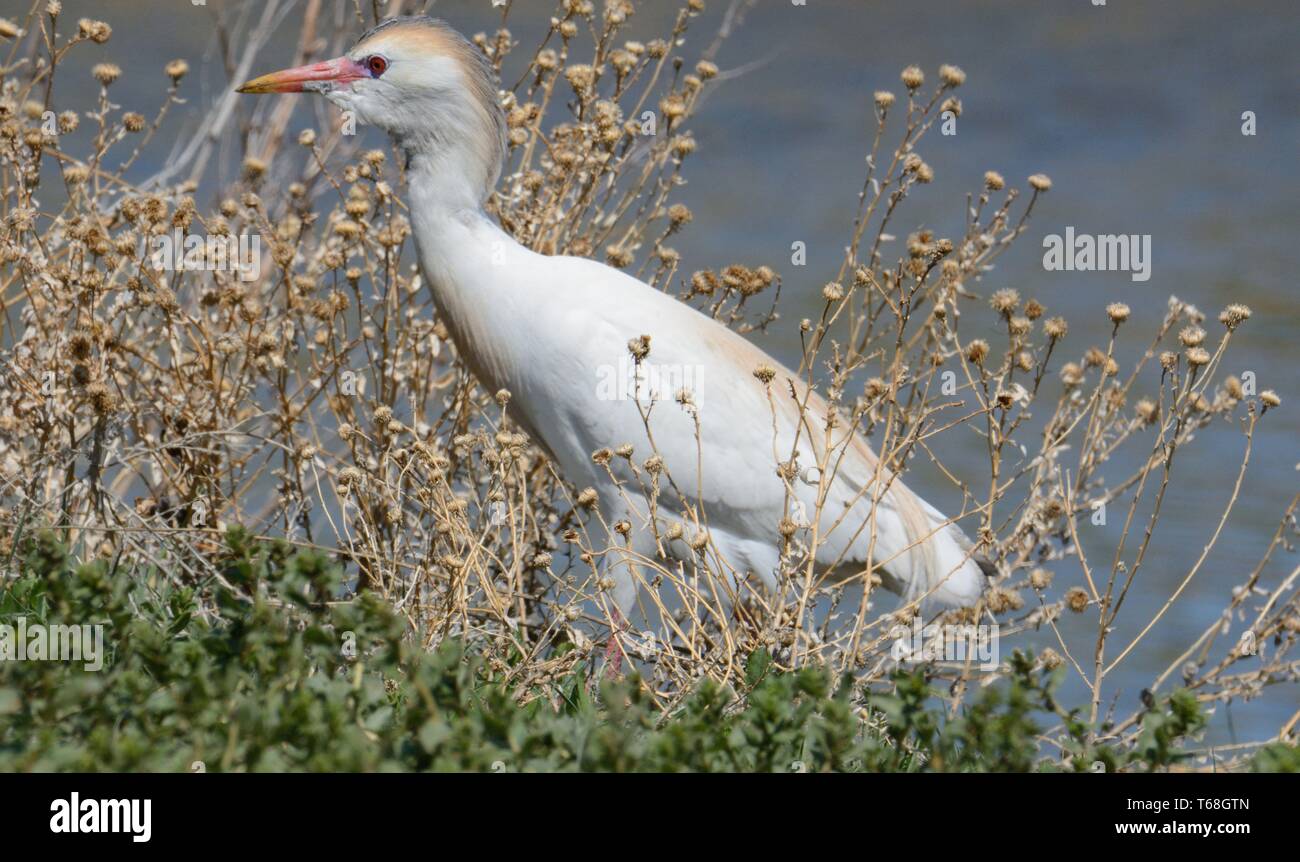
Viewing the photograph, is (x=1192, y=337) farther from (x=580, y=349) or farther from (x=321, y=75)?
(x=321, y=75)

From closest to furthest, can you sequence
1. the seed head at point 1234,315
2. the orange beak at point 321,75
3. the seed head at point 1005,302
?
the seed head at point 1234,315, the seed head at point 1005,302, the orange beak at point 321,75

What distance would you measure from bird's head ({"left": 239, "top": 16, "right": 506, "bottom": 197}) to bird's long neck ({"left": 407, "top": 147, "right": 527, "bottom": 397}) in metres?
0.04

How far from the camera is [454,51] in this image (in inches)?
162

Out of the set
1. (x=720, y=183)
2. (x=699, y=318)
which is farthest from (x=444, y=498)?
(x=720, y=183)

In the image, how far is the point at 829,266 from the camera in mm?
9852

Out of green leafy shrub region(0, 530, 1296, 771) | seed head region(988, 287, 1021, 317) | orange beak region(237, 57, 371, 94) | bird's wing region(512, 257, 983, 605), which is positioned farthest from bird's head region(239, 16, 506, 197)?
green leafy shrub region(0, 530, 1296, 771)

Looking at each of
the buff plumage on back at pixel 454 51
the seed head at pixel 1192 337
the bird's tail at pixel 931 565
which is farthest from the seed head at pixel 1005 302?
the buff plumage on back at pixel 454 51

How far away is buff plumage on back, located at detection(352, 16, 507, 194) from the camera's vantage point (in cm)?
409

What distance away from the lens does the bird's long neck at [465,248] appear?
4133mm

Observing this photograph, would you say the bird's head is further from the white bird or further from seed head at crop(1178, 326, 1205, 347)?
seed head at crop(1178, 326, 1205, 347)

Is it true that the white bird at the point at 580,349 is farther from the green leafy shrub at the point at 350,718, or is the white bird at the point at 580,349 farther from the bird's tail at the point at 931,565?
the green leafy shrub at the point at 350,718
